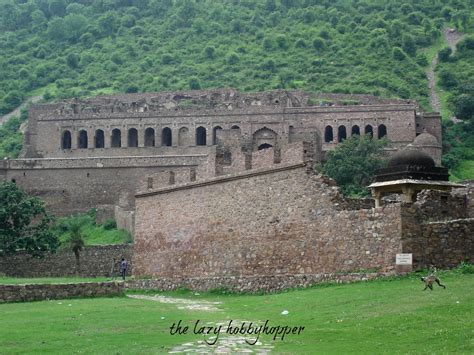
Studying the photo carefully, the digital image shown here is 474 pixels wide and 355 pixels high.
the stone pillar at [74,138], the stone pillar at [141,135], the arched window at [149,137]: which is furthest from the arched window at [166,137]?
the stone pillar at [74,138]

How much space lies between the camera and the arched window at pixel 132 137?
3118 inches

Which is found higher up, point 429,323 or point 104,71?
point 104,71

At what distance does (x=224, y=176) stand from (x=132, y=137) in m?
48.4

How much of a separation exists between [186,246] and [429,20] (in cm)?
9897

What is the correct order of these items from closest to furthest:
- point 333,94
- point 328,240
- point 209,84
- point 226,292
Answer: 1. point 328,240
2. point 226,292
3. point 333,94
4. point 209,84

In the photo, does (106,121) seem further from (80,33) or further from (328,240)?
(80,33)

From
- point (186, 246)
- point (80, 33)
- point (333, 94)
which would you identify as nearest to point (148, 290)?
point (186, 246)

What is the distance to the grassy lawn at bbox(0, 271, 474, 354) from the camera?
54.8ft

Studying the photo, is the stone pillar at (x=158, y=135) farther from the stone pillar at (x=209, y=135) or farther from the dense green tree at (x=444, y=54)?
the dense green tree at (x=444, y=54)

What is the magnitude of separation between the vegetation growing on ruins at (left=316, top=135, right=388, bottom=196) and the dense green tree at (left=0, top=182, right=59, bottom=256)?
53.1ft

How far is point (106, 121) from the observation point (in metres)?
79.6

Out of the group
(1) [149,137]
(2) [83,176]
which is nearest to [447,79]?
(1) [149,137]

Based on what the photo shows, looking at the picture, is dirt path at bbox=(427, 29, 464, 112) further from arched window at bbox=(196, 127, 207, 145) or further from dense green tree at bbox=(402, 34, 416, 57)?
arched window at bbox=(196, 127, 207, 145)

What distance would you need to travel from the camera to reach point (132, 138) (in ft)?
262
